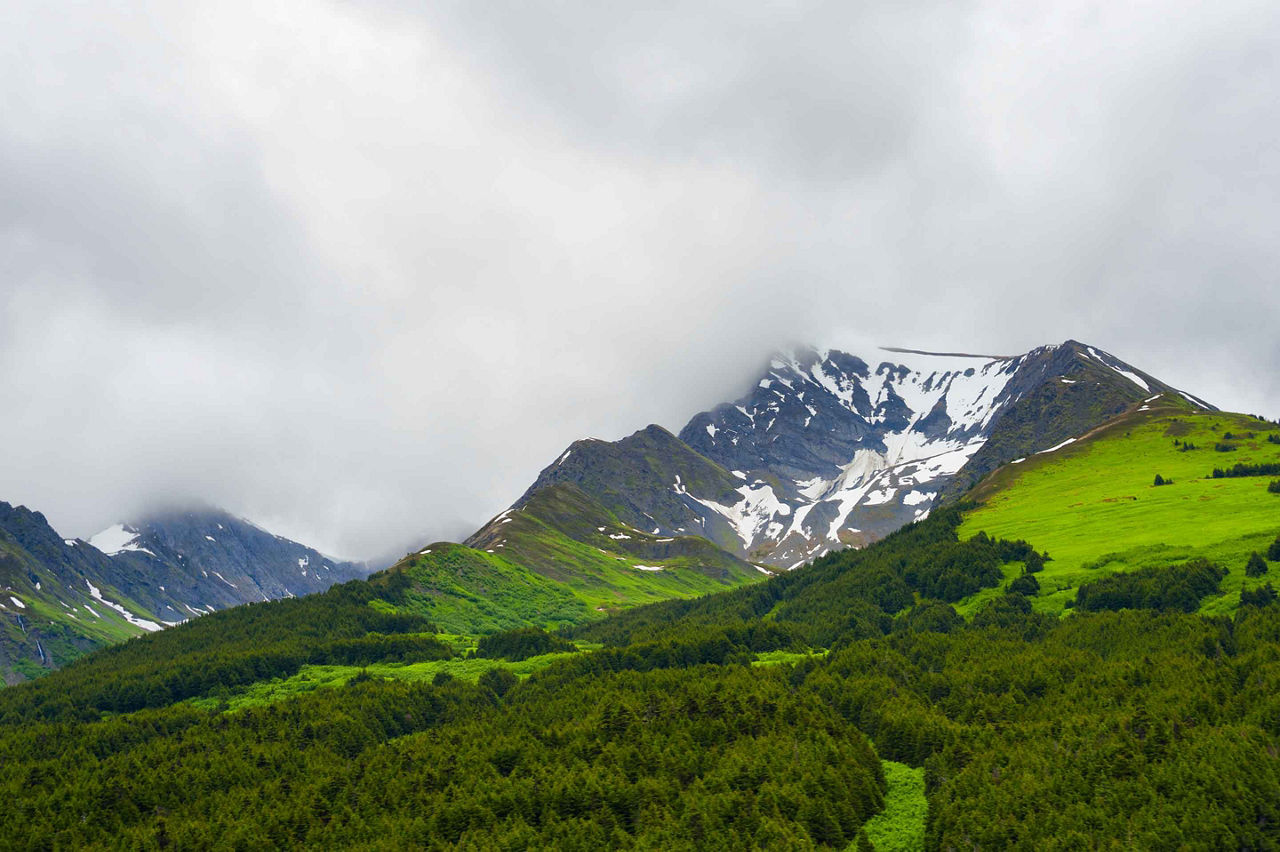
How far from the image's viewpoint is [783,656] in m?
122

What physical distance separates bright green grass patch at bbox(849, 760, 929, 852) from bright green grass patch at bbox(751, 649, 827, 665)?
146 feet

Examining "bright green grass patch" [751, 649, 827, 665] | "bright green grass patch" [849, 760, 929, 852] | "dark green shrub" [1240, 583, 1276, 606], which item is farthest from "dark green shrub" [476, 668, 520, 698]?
"dark green shrub" [1240, 583, 1276, 606]

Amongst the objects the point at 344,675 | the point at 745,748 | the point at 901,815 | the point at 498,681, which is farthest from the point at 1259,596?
the point at 344,675

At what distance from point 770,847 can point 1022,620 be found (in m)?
75.3

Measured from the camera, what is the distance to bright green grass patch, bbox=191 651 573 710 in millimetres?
129087

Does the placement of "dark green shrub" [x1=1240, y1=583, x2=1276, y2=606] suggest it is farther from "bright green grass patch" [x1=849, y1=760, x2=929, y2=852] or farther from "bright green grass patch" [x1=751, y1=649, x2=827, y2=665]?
"bright green grass patch" [x1=849, y1=760, x2=929, y2=852]

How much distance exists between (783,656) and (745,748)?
179 ft

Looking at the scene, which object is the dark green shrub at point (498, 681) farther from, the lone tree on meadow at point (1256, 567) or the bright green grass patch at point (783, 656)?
the lone tree on meadow at point (1256, 567)

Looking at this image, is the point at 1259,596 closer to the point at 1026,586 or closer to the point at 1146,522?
the point at 1026,586

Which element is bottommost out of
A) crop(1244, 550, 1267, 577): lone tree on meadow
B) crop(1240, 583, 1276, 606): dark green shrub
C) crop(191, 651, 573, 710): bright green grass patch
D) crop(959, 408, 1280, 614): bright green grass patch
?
crop(191, 651, 573, 710): bright green grass patch

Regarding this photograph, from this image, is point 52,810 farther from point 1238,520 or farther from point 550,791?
point 1238,520

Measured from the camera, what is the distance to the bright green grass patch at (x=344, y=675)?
5082 inches

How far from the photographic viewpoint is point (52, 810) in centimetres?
7244

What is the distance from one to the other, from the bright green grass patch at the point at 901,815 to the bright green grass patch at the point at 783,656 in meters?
44.5
